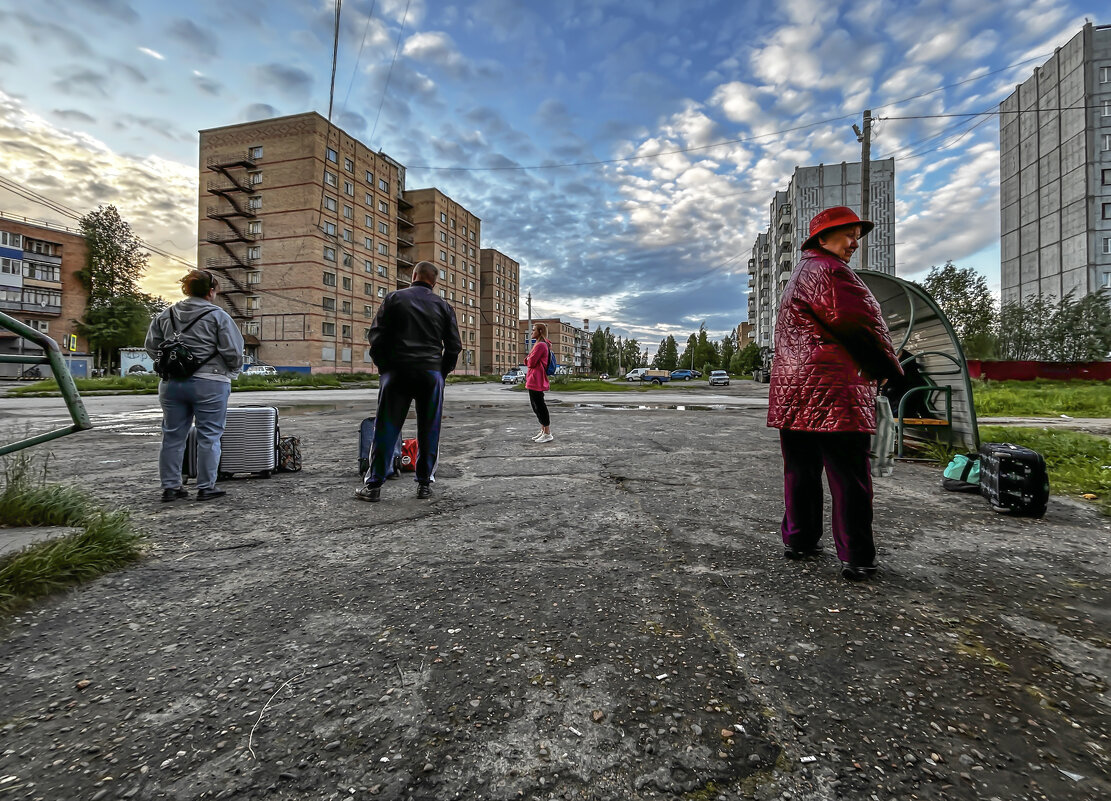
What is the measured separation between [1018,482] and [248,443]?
6624mm

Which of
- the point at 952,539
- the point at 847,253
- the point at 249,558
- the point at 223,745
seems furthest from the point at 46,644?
the point at 952,539

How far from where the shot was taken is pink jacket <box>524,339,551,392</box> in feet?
24.8

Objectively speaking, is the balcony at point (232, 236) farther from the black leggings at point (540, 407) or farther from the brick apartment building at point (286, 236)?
the black leggings at point (540, 407)

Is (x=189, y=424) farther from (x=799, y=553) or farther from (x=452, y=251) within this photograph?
(x=452, y=251)

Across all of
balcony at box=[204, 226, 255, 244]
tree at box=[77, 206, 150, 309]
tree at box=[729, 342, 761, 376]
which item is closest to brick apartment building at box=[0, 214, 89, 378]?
tree at box=[77, 206, 150, 309]

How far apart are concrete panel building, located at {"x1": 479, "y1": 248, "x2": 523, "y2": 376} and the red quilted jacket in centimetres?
8328

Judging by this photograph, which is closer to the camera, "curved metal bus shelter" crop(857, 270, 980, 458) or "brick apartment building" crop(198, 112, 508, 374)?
"curved metal bus shelter" crop(857, 270, 980, 458)

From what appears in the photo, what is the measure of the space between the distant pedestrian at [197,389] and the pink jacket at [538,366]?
413cm

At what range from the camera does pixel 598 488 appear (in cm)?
448

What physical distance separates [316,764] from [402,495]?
3087 mm

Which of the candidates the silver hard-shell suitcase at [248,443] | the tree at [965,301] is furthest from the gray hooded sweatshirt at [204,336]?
the tree at [965,301]

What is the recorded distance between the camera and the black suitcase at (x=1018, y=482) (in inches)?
143

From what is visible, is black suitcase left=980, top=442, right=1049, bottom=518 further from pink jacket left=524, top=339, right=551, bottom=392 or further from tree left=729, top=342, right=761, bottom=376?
tree left=729, top=342, right=761, bottom=376

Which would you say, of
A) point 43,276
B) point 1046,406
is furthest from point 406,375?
point 43,276
